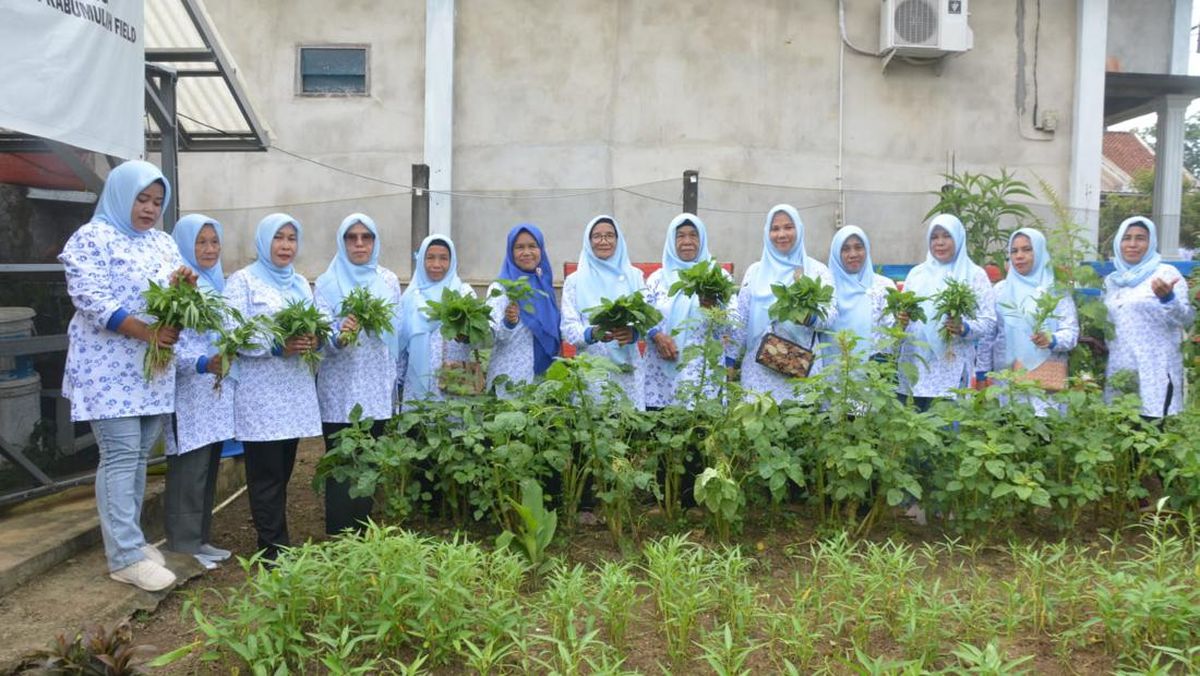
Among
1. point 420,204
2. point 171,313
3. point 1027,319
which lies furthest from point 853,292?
point 420,204

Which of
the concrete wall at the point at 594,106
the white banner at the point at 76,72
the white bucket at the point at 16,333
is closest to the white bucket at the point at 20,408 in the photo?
the white bucket at the point at 16,333

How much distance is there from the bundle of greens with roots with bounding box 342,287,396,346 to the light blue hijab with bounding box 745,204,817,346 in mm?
1941

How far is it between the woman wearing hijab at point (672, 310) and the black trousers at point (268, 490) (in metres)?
1.86

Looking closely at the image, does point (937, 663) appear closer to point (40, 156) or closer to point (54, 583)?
point (54, 583)

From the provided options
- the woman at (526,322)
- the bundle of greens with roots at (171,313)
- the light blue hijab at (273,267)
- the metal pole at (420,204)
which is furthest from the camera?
the metal pole at (420,204)

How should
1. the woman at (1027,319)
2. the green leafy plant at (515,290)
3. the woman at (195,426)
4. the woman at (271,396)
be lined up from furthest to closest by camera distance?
the woman at (1027,319)
the green leafy plant at (515,290)
the woman at (271,396)
the woman at (195,426)

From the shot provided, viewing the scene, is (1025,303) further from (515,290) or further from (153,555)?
(153,555)

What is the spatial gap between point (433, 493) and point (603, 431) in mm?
958

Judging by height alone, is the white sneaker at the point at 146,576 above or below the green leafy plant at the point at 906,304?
below

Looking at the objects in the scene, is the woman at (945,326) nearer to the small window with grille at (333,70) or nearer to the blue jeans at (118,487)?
the blue jeans at (118,487)

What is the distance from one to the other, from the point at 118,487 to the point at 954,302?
398 centimetres

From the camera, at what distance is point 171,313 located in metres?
3.72

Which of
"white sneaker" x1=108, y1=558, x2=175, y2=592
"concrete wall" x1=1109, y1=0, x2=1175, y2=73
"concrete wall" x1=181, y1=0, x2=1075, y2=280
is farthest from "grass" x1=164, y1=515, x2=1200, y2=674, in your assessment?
"concrete wall" x1=1109, y1=0, x2=1175, y2=73

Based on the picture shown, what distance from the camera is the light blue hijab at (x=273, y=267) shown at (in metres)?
4.45
